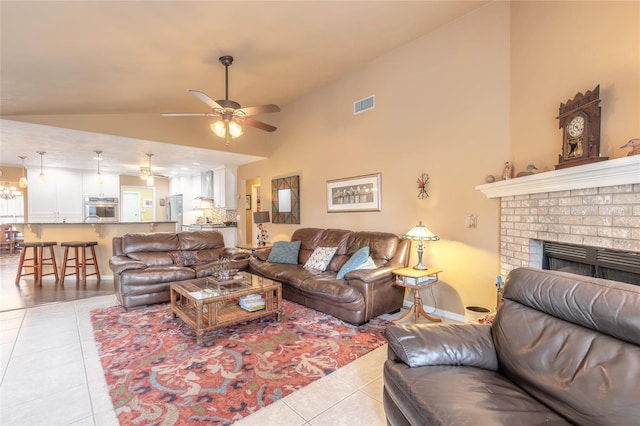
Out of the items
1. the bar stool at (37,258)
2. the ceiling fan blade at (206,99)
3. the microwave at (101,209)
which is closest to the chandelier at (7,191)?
the microwave at (101,209)

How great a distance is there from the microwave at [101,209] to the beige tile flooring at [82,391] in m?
6.44

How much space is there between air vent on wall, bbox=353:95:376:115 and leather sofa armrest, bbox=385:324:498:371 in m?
3.54

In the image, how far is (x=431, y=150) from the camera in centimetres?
374

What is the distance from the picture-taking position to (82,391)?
6.84ft

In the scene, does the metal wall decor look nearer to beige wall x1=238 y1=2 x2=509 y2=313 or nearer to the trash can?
beige wall x1=238 y1=2 x2=509 y2=313

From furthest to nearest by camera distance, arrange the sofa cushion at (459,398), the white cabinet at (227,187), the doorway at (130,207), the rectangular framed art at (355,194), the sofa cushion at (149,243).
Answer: the doorway at (130,207)
the white cabinet at (227,187)
the sofa cushion at (149,243)
the rectangular framed art at (355,194)
the sofa cushion at (459,398)

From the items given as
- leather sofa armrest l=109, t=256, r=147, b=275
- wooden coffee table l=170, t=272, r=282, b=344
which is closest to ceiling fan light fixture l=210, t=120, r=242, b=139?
wooden coffee table l=170, t=272, r=282, b=344

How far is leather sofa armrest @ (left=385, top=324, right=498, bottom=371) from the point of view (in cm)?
162

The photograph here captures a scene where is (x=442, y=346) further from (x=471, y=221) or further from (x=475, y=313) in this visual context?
(x=471, y=221)

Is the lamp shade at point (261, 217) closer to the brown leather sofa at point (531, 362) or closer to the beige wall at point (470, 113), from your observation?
the beige wall at point (470, 113)

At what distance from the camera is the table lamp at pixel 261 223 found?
20.6 ft

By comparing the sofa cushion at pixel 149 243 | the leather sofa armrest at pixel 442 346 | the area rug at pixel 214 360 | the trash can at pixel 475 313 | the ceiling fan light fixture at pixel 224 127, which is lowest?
the area rug at pixel 214 360

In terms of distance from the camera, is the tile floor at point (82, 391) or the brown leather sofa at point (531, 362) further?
the tile floor at point (82, 391)

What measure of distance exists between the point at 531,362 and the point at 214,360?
2.27m
